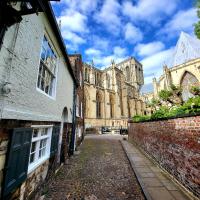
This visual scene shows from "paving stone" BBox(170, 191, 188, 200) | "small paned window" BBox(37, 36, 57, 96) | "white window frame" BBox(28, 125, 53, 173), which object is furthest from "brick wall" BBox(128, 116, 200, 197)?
"small paned window" BBox(37, 36, 57, 96)

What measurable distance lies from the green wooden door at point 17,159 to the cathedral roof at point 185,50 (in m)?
23.5

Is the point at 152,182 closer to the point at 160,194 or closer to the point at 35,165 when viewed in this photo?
the point at 160,194

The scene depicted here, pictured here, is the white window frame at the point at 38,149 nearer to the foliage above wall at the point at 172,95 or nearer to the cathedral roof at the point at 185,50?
the foliage above wall at the point at 172,95

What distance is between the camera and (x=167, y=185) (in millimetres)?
4535

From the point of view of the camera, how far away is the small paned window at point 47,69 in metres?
4.14

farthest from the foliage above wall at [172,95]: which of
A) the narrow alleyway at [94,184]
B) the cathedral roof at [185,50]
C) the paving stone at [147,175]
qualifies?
the cathedral roof at [185,50]

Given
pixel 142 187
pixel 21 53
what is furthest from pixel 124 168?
pixel 21 53

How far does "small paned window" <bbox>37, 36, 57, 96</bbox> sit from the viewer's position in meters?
4.14

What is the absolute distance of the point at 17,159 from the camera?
268 cm

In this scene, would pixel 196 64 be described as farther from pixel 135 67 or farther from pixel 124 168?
pixel 135 67

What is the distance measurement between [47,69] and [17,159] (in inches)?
116

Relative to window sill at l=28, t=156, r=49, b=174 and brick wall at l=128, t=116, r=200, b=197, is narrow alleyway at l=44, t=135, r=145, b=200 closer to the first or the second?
window sill at l=28, t=156, r=49, b=174

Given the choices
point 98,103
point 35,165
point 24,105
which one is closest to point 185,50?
point 98,103

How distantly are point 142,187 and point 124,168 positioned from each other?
227 cm
